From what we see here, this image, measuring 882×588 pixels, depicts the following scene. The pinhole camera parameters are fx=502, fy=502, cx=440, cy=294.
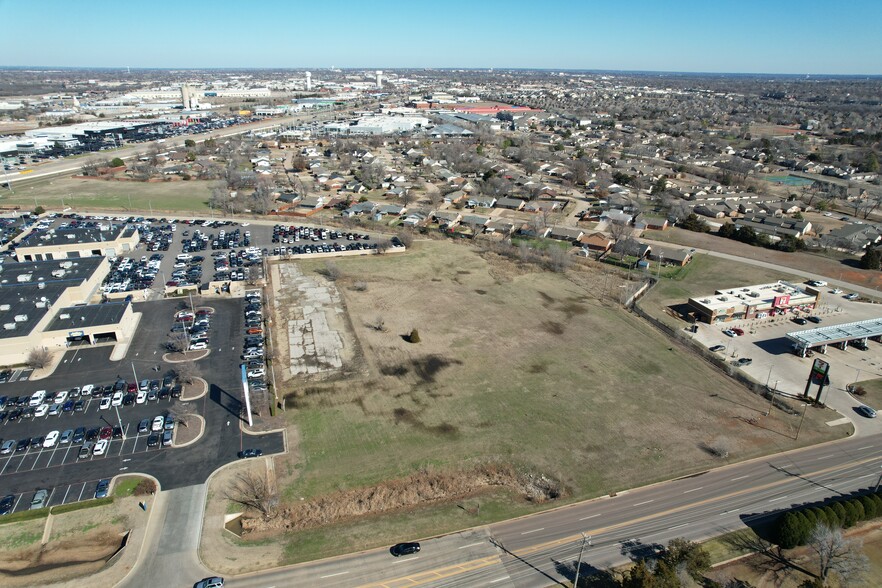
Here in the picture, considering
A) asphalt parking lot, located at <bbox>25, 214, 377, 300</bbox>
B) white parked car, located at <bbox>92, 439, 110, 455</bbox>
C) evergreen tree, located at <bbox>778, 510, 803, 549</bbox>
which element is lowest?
white parked car, located at <bbox>92, 439, 110, 455</bbox>

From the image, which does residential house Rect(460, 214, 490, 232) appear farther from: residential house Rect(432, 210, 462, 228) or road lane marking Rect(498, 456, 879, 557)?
road lane marking Rect(498, 456, 879, 557)

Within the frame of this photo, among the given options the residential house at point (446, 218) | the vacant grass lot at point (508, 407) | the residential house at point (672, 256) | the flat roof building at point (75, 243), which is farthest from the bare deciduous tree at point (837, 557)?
the flat roof building at point (75, 243)

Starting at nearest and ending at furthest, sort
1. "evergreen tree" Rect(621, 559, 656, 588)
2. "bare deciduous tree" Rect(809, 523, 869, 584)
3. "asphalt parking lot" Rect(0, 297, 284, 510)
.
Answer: "evergreen tree" Rect(621, 559, 656, 588), "bare deciduous tree" Rect(809, 523, 869, 584), "asphalt parking lot" Rect(0, 297, 284, 510)

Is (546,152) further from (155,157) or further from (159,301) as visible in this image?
(159,301)

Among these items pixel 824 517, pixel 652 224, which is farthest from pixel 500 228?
pixel 824 517

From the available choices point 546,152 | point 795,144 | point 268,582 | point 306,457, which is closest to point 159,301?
point 306,457

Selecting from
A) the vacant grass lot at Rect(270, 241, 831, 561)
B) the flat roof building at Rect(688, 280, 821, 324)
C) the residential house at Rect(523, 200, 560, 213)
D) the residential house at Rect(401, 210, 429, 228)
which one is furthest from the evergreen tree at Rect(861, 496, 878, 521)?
the residential house at Rect(523, 200, 560, 213)

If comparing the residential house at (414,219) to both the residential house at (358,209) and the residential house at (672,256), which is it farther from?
the residential house at (672,256)
